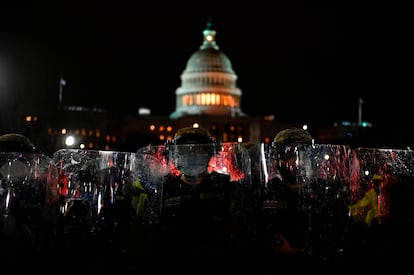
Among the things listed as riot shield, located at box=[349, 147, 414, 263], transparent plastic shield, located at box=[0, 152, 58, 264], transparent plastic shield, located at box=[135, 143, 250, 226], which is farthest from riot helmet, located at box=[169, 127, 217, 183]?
riot shield, located at box=[349, 147, 414, 263]

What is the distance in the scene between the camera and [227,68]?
100938 millimetres

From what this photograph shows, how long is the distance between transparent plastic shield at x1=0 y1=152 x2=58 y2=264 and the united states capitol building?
2538 inches

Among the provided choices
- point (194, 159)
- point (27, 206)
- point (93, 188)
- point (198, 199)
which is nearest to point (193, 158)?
point (194, 159)

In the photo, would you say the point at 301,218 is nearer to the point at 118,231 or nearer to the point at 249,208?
the point at 249,208

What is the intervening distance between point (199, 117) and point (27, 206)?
8387 cm

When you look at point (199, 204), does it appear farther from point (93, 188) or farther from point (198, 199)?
point (93, 188)

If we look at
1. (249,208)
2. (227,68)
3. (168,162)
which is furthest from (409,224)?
(227,68)

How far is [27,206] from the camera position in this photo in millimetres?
7223

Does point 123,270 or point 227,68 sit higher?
point 227,68

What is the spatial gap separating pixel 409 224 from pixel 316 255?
148 cm

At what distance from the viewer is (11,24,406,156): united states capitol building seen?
80.9m

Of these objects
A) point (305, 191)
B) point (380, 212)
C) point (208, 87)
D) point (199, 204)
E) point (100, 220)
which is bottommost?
point (100, 220)

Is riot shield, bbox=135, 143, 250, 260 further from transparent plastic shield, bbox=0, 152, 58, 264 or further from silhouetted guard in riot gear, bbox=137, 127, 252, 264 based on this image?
transparent plastic shield, bbox=0, 152, 58, 264

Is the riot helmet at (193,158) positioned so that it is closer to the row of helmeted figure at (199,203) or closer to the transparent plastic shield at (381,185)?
the row of helmeted figure at (199,203)
